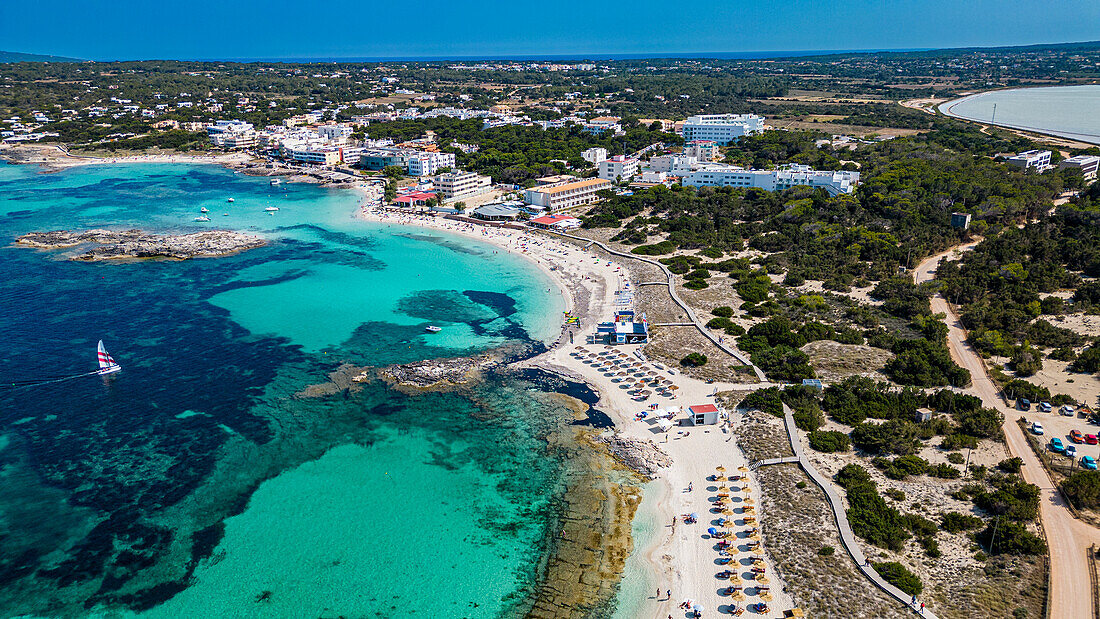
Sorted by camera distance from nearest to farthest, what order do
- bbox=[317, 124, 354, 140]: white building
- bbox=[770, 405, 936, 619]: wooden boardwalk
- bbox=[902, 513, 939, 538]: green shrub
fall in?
bbox=[770, 405, 936, 619]: wooden boardwalk, bbox=[902, 513, 939, 538]: green shrub, bbox=[317, 124, 354, 140]: white building

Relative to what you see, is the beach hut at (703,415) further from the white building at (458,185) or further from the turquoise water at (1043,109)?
the turquoise water at (1043,109)

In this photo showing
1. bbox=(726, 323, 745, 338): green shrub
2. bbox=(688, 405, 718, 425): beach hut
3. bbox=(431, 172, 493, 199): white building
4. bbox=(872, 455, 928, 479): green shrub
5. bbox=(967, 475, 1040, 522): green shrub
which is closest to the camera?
bbox=(967, 475, 1040, 522): green shrub

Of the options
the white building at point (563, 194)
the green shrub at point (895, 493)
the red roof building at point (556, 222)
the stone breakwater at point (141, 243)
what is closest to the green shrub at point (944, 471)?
the green shrub at point (895, 493)

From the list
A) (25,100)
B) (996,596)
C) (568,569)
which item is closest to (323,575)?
(568,569)

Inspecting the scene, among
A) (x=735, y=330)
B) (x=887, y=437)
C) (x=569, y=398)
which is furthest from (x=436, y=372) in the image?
(x=887, y=437)

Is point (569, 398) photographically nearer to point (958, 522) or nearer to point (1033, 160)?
point (958, 522)

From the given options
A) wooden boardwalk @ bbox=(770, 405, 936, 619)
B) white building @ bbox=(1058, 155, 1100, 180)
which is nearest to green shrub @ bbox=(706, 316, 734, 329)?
wooden boardwalk @ bbox=(770, 405, 936, 619)

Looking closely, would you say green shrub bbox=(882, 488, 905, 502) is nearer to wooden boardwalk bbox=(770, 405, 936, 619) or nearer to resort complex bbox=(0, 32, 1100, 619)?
resort complex bbox=(0, 32, 1100, 619)
